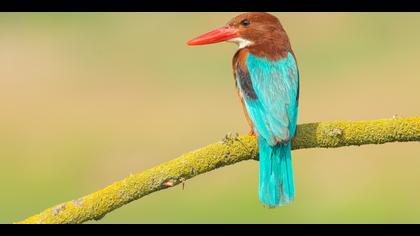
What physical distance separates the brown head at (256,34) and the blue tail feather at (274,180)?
22.2 inches

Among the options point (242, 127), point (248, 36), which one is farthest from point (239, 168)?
point (248, 36)

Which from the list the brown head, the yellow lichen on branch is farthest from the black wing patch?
the yellow lichen on branch

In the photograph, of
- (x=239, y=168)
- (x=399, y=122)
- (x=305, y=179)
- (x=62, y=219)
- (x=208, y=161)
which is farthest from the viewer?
(x=239, y=168)

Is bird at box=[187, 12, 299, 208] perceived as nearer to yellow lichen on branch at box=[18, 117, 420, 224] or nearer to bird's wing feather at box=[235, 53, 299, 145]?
bird's wing feather at box=[235, 53, 299, 145]

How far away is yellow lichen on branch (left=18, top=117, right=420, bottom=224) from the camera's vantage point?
6.13ft

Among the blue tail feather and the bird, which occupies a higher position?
the bird

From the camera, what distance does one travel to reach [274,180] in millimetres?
2668

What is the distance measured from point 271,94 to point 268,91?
18 mm

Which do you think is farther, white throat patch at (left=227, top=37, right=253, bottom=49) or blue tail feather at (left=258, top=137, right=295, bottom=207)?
white throat patch at (left=227, top=37, right=253, bottom=49)

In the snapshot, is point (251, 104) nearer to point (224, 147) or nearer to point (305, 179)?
point (224, 147)

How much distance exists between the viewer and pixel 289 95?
9.23 feet

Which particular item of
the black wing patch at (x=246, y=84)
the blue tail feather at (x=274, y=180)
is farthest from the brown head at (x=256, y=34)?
the blue tail feather at (x=274, y=180)

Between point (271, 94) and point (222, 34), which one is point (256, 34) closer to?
point (222, 34)

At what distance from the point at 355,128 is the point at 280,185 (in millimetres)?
502
